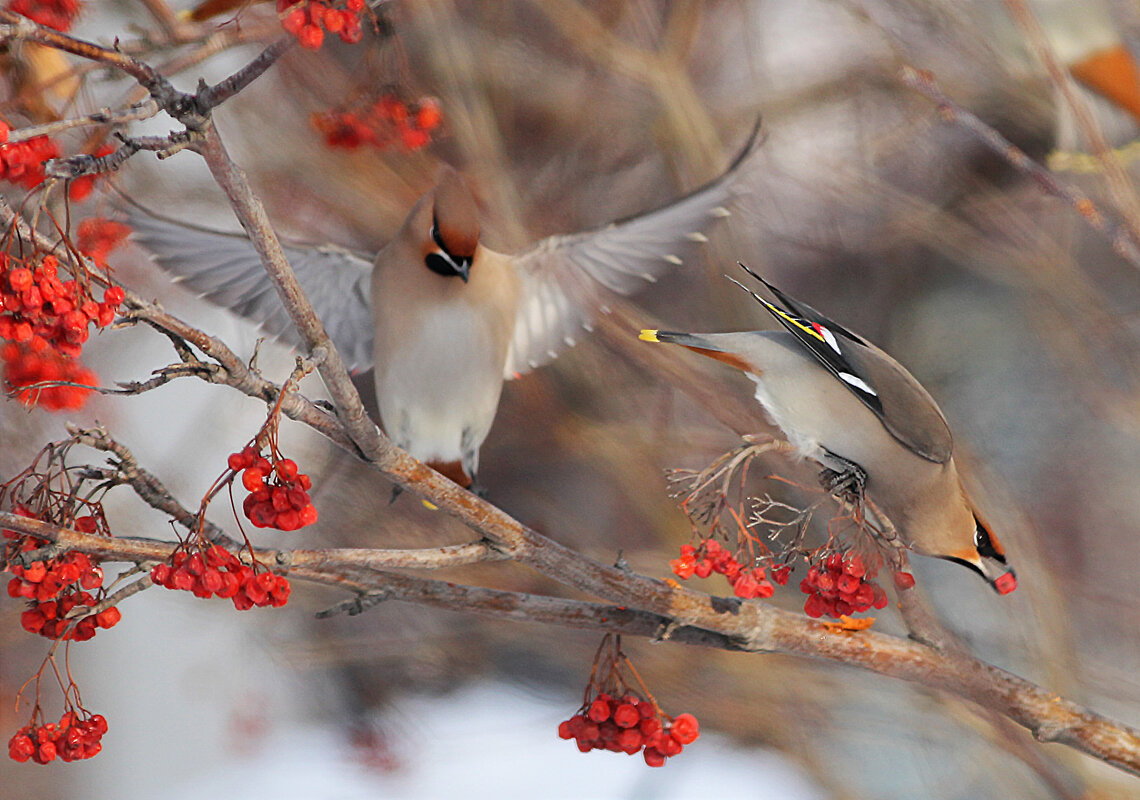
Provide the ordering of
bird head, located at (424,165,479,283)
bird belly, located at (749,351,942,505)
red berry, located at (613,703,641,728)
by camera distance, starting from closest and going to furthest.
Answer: red berry, located at (613,703,641,728), bird belly, located at (749,351,942,505), bird head, located at (424,165,479,283)

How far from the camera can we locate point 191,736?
11.0 feet

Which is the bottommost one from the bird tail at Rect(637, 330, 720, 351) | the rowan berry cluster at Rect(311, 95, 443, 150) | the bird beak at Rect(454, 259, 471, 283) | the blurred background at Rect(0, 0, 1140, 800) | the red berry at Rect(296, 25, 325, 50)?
the blurred background at Rect(0, 0, 1140, 800)

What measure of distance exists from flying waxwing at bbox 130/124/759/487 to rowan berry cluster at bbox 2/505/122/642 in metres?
0.69

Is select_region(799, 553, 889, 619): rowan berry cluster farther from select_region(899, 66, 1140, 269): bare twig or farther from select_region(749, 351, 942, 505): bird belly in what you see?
select_region(899, 66, 1140, 269): bare twig

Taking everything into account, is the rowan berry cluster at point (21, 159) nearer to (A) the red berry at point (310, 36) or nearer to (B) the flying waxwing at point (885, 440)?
(A) the red berry at point (310, 36)

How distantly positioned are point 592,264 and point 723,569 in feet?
2.51

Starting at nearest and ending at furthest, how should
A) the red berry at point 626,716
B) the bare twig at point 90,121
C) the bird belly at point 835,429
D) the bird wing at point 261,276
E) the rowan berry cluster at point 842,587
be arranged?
the bare twig at point 90,121
the rowan berry cluster at point 842,587
the red berry at point 626,716
the bird belly at point 835,429
the bird wing at point 261,276

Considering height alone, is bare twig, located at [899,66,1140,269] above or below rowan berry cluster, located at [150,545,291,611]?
above

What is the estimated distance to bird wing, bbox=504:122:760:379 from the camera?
1.49 metres

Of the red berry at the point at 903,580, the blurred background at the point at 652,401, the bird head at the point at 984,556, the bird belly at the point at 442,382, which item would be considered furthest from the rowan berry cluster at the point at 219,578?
the blurred background at the point at 652,401

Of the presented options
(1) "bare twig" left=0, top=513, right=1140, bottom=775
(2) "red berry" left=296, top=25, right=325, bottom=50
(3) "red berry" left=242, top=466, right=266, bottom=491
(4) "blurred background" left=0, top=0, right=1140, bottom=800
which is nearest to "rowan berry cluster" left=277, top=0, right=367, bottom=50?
(2) "red berry" left=296, top=25, right=325, bottom=50

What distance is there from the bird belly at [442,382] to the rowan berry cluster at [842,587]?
751mm

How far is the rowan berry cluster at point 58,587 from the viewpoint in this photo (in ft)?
2.81

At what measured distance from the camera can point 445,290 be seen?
1.54 meters
